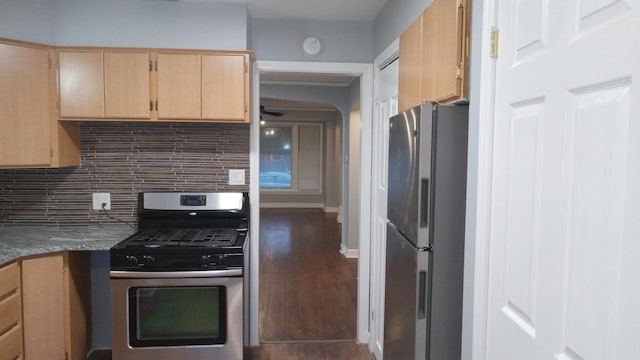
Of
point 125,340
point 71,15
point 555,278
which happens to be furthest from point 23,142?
point 555,278

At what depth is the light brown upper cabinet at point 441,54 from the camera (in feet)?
4.99

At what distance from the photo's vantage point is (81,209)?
299 centimetres

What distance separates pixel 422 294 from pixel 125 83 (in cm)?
218

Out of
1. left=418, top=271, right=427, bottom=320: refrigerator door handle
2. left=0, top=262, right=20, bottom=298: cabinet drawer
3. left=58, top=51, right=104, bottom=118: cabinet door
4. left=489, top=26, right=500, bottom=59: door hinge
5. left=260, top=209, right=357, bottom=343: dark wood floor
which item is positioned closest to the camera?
left=489, top=26, right=500, bottom=59: door hinge

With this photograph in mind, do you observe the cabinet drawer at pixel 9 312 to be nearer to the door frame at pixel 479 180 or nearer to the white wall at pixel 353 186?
the door frame at pixel 479 180

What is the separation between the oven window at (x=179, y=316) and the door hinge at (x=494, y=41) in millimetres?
1867

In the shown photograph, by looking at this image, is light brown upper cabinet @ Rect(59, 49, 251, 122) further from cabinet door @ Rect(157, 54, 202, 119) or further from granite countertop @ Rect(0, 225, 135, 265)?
granite countertop @ Rect(0, 225, 135, 265)

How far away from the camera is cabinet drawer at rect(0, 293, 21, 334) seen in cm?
217

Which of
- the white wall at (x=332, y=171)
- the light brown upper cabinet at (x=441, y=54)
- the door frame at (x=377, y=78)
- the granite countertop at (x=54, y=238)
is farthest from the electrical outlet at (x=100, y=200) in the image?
the white wall at (x=332, y=171)

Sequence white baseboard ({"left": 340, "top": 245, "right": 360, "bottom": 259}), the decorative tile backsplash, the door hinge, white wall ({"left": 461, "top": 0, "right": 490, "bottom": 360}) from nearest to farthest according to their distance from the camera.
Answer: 1. the door hinge
2. white wall ({"left": 461, "top": 0, "right": 490, "bottom": 360})
3. the decorative tile backsplash
4. white baseboard ({"left": 340, "top": 245, "right": 360, "bottom": 259})

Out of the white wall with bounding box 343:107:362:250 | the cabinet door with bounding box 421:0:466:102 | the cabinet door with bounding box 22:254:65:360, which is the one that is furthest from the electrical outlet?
the white wall with bounding box 343:107:362:250

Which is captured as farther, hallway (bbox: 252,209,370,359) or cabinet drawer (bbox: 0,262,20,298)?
hallway (bbox: 252,209,370,359)

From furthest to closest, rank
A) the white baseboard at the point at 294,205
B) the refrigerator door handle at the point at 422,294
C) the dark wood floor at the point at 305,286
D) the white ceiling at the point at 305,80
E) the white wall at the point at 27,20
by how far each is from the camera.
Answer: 1. the white baseboard at the point at 294,205
2. the white ceiling at the point at 305,80
3. the dark wood floor at the point at 305,286
4. the white wall at the point at 27,20
5. the refrigerator door handle at the point at 422,294

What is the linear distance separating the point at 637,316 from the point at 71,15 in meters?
3.20
